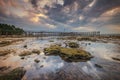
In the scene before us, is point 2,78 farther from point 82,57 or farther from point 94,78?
point 82,57

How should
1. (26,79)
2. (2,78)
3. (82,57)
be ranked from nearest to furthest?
(2,78), (26,79), (82,57)

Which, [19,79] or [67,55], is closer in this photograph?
[19,79]

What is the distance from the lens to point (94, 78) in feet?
30.4

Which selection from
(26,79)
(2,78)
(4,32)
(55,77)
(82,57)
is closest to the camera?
(2,78)

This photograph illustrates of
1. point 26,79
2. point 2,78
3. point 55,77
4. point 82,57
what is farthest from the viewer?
point 82,57

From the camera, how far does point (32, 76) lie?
9.41 meters

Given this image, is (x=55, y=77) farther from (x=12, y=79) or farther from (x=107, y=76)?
(x=107, y=76)

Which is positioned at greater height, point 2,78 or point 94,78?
point 2,78

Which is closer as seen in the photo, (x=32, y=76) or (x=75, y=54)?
(x=32, y=76)

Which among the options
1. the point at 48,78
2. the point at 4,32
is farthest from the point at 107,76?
the point at 4,32

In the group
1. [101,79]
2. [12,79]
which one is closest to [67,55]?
[101,79]

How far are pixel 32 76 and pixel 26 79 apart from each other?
767mm

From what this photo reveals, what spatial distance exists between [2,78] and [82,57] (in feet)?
37.4

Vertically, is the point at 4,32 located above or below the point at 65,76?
above
